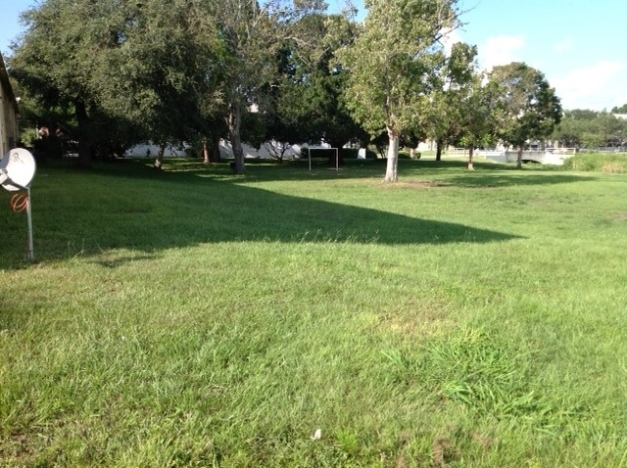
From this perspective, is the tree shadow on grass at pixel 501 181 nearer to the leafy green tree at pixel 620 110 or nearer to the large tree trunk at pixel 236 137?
the large tree trunk at pixel 236 137

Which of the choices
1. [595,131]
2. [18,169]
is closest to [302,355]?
[18,169]

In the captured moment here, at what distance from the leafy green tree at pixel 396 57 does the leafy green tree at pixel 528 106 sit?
974 inches

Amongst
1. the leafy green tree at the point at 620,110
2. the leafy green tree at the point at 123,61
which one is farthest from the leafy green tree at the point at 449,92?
the leafy green tree at the point at 620,110

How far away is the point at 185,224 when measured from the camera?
9.83 metres

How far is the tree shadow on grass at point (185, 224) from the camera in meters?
7.60

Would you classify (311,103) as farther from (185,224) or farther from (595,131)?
(595,131)

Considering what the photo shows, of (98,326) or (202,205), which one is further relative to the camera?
(202,205)

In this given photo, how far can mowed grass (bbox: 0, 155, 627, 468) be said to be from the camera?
9.25 ft

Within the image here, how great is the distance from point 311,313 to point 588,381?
211 cm

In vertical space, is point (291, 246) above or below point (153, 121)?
below

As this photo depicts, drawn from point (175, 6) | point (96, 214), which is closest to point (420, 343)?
point (96, 214)

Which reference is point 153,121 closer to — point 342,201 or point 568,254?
point 342,201

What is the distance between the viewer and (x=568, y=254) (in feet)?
28.2

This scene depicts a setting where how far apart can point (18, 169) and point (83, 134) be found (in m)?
21.1
